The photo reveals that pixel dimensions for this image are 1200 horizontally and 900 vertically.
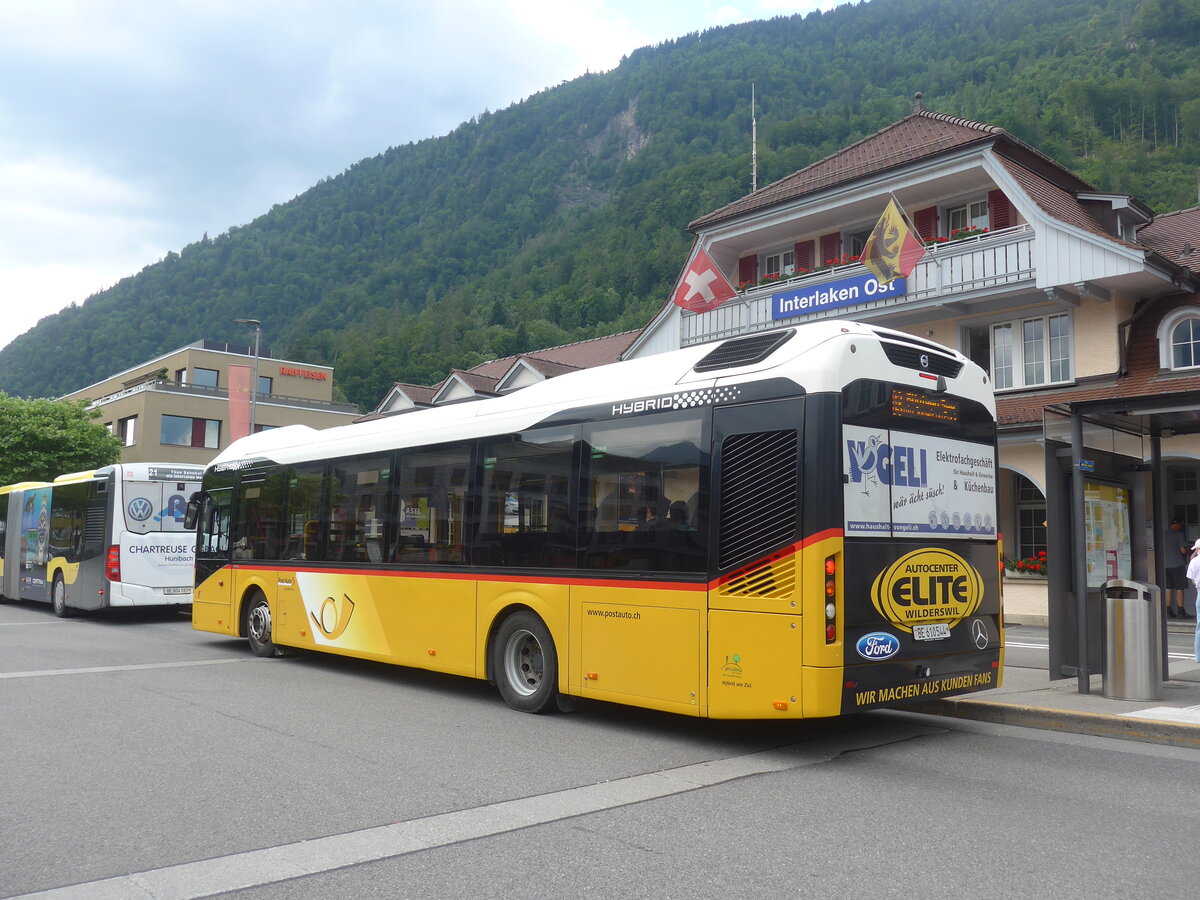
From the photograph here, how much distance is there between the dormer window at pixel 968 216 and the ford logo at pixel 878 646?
1607 cm

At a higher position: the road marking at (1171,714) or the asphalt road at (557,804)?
the road marking at (1171,714)

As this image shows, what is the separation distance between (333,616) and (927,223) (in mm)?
16385

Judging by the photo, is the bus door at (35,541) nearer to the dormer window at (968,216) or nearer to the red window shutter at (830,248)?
the red window shutter at (830,248)

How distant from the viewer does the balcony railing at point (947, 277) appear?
786 inches

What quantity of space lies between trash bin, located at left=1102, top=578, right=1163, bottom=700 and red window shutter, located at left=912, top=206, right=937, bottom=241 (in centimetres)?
1390

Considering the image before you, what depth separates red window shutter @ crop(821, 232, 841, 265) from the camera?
23938mm

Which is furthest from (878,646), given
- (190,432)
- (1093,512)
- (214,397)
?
(214,397)

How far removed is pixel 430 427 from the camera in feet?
35.8

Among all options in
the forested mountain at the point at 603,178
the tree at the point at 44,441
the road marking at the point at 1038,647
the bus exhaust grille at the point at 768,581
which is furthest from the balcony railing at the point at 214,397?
the bus exhaust grille at the point at 768,581

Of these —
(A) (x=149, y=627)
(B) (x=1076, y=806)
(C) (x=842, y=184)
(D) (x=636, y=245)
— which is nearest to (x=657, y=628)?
(B) (x=1076, y=806)

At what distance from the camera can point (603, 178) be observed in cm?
13775

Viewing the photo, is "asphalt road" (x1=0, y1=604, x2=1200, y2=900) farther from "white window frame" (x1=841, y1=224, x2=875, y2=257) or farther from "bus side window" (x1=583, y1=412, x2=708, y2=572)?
"white window frame" (x1=841, y1=224, x2=875, y2=257)

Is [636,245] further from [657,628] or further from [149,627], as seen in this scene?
[657,628]

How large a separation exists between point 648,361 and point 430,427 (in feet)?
9.99
